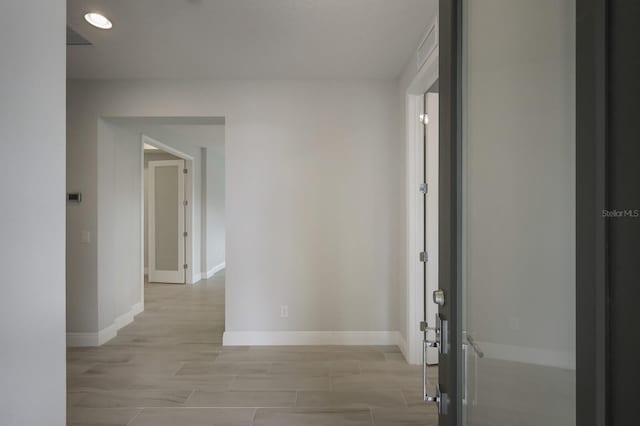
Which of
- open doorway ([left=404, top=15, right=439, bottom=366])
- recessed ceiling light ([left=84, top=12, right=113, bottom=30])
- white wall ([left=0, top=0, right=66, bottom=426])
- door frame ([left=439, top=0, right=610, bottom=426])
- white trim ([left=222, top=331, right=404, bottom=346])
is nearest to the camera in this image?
door frame ([left=439, top=0, right=610, bottom=426])

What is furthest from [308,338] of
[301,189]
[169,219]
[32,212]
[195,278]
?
[169,219]

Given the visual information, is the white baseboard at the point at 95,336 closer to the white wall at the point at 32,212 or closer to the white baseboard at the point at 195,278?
the white baseboard at the point at 195,278

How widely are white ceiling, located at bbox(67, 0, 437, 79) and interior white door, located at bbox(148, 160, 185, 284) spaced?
369 centimetres

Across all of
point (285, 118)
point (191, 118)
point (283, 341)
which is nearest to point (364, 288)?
point (283, 341)

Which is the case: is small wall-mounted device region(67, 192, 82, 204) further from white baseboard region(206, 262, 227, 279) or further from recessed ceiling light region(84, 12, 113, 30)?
white baseboard region(206, 262, 227, 279)

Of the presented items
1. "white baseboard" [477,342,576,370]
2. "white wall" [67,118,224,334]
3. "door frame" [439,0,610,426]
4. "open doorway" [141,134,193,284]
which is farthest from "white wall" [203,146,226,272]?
"door frame" [439,0,610,426]

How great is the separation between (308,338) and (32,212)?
303cm

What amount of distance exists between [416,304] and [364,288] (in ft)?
2.06

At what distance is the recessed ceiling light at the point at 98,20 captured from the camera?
7.98ft

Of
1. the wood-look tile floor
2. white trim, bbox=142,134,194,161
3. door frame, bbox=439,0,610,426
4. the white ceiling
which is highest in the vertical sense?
the white ceiling

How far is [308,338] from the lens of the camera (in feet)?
11.8

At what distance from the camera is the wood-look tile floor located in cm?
231

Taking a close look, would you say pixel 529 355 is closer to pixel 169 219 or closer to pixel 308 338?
pixel 308 338
